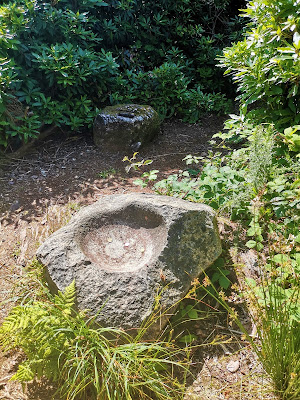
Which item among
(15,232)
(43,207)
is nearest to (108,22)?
(43,207)

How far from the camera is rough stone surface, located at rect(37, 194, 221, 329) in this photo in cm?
227

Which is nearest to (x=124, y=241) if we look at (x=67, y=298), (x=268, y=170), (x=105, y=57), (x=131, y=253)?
(x=131, y=253)

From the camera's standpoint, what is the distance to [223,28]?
701cm

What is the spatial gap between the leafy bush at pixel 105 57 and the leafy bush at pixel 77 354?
3.02 meters

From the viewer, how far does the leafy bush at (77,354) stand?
198 centimetres

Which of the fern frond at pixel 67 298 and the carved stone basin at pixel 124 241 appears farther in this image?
the carved stone basin at pixel 124 241

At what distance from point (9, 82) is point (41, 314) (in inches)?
127

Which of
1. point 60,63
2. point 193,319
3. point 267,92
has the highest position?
point 60,63

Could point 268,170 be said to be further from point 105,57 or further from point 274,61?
point 105,57

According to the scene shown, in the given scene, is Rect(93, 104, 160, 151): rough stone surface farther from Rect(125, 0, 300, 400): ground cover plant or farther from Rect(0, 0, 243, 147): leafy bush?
Rect(125, 0, 300, 400): ground cover plant

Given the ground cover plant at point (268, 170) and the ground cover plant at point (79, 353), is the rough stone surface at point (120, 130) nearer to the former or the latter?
the ground cover plant at point (268, 170)

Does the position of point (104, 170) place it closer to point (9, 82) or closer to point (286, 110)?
point (9, 82)

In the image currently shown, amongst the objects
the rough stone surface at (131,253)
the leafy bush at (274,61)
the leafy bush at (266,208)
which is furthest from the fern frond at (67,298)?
the leafy bush at (274,61)

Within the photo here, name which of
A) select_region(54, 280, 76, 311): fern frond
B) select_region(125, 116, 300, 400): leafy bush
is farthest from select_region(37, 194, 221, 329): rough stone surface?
select_region(125, 116, 300, 400): leafy bush
